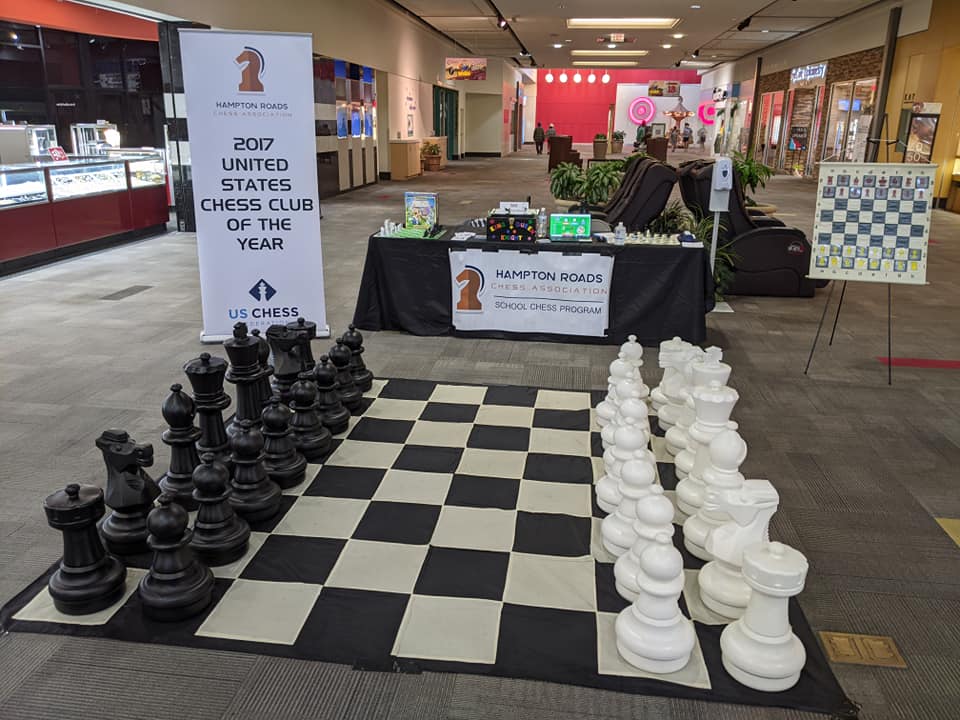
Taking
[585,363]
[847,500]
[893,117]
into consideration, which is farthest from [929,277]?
[893,117]

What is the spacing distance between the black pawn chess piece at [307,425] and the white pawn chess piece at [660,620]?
152cm

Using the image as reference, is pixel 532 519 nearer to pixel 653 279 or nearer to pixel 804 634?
pixel 804 634

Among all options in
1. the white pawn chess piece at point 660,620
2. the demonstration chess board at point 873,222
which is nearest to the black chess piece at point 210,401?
the white pawn chess piece at point 660,620

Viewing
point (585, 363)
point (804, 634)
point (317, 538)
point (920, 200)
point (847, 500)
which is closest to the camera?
point (804, 634)

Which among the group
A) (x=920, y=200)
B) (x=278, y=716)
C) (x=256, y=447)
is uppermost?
(x=920, y=200)

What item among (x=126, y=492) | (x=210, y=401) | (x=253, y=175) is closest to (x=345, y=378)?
(x=210, y=401)

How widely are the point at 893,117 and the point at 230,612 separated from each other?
1595cm

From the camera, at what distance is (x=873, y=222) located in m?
4.13

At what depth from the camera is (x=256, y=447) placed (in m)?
2.48

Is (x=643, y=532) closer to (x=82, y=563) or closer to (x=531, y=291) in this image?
(x=82, y=563)

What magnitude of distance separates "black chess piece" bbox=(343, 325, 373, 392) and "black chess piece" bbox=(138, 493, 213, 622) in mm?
1575

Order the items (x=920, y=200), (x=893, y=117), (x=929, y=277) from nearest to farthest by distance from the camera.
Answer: (x=920, y=200) < (x=929, y=277) < (x=893, y=117)

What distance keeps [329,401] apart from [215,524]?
996 millimetres

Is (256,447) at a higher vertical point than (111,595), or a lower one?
higher
